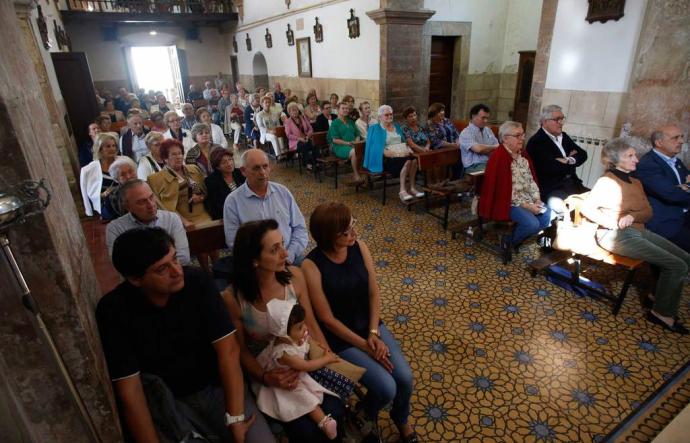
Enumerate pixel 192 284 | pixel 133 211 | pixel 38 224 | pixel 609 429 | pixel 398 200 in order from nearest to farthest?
pixel 38 224 → pixel 192 284 → pixel 609 429 → pixel 133 211 → pixel 398 200

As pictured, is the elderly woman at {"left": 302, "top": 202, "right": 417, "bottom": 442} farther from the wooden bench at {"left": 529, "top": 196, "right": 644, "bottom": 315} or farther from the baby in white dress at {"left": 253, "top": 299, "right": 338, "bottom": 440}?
the wooden bench at {"left": 529, "top": 196, "right": 644, "bottom": 315}

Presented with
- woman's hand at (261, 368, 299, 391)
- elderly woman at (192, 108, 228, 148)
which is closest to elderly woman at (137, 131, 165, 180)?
elderly woman at (192, 108, 228, 148)

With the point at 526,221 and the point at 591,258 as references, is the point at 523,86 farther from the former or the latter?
the point at 591,258

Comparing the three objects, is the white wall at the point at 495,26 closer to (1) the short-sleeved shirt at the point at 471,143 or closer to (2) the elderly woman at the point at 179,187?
(1) the short-sleeved shirt at the point at 471,143

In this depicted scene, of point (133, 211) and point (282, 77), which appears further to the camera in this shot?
point (282, 77)

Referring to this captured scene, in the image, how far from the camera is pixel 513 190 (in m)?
3.63

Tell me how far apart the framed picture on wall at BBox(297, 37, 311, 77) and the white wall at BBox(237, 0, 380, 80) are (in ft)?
0.46

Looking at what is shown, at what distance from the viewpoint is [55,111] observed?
477 centimetres

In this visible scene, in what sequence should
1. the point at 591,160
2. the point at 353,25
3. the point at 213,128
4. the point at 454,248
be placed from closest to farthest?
the point at 454,248
the point at 591,160
the point at 213,128
the point at 353,25

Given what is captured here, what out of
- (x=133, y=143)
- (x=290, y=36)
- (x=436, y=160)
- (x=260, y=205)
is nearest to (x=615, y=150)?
(x=436, y=160)

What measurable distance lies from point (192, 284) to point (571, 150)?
156 inches

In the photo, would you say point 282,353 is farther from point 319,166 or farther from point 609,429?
point 319,166

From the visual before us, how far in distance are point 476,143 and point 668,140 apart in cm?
194

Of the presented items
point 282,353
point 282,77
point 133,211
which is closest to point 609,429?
point 282,353
